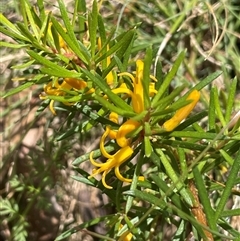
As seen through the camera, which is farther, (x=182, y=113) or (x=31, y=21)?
(x=31, y=21)

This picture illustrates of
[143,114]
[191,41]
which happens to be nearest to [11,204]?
[191,41]

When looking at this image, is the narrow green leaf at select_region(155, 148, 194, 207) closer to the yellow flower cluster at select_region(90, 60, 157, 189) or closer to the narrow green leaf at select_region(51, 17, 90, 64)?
the yellow flower cluster at select_region(90, 60, 157, 189)

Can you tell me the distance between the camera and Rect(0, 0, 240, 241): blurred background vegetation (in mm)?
1624

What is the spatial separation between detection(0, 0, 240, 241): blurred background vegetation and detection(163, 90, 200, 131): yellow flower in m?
0.84

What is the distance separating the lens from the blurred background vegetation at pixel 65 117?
1624 mm

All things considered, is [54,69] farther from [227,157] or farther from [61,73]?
[227,157]

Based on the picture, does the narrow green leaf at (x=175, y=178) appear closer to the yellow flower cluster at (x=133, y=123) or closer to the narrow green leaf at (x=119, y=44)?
the yellow flower cluster at (x=133, y=123)

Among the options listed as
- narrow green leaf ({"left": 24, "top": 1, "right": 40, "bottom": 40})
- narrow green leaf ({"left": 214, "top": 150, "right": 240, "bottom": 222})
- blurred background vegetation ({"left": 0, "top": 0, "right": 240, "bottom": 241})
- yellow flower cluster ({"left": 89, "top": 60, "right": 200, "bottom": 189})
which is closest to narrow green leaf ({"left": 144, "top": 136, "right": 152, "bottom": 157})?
yellow flower cluster ({"left": 89, "top": 60, "right": 200, "bottom": 189})

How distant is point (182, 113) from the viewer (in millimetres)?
726

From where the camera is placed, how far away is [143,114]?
702 millimetres

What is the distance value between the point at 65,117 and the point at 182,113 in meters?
1.03

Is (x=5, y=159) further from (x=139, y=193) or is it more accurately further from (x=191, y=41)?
(x=139, y=193)

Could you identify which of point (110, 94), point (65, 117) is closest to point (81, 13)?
point (110, 94)

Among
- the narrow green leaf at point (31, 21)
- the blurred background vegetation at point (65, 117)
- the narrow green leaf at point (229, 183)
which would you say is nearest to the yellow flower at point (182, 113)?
the narrow green leaf at point (229, 183)
